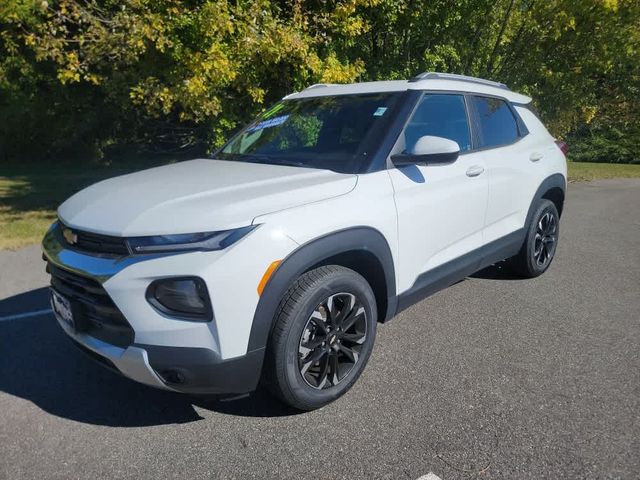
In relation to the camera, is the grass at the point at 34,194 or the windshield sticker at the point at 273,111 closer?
the windshield sticker at the point at 273,111

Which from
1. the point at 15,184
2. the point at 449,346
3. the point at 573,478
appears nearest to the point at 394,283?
the point at 449,346

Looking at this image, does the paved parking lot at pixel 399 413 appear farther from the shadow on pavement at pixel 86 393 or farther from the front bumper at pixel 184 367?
the front bumper at pixel 184 367

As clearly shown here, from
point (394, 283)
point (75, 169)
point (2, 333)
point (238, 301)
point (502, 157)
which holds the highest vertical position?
point (502, 157)

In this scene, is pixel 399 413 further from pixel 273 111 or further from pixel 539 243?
pixel 539 243

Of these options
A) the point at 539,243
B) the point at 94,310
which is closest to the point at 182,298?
the point at 94,310

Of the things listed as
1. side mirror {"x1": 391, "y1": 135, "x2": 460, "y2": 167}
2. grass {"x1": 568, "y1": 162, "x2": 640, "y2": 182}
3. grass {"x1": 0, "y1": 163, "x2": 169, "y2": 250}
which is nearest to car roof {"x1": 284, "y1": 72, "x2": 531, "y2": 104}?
side mirror {"x1": 391, "y1": 135, "x2": 460, "y2": 167}

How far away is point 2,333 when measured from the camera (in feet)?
12.7

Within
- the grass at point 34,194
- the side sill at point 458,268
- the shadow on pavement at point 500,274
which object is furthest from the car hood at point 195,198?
the grass at point 34,194

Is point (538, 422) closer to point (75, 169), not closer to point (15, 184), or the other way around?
point (15, 184)

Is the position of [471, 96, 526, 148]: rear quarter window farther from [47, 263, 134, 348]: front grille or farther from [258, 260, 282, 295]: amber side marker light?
[47, 263, 134, 348]: front grille

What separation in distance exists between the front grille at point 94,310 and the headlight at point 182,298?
0.19m

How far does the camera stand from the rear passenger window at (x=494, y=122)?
3.96 m

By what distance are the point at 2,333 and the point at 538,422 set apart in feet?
12.3

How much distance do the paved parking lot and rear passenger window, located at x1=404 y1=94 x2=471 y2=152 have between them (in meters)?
1.40
